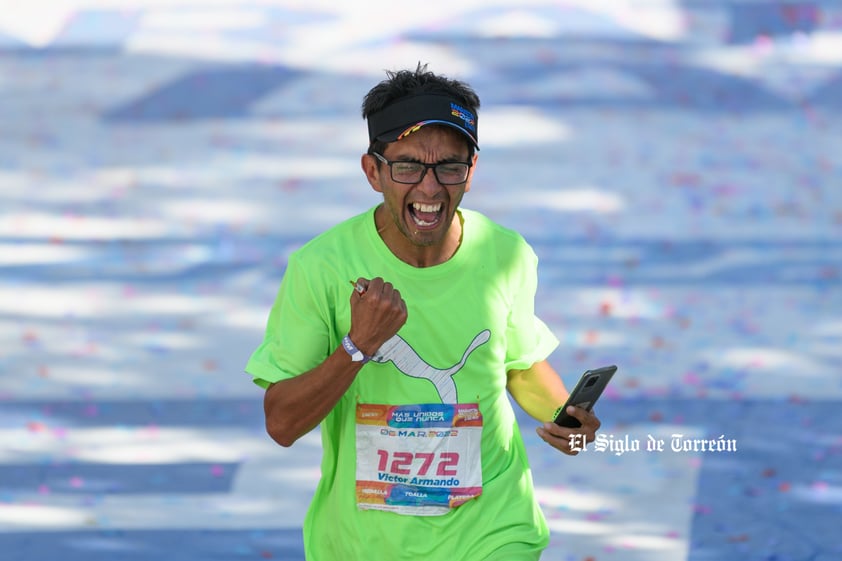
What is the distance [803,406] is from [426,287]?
2.84 m

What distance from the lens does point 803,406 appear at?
213 inches

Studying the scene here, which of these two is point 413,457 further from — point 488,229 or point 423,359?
point 488,229

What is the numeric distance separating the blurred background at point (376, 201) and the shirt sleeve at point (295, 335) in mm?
2175

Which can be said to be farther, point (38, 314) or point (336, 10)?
point (336, 10)

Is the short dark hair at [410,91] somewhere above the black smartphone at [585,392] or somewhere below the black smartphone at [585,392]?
above

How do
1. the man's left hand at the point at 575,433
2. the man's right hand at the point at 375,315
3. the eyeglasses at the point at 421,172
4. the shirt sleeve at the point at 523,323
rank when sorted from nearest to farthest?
the man's right hand at the point at 375,315 < the eyeglasses at the point at 421,172 < the man's left hand at the point at 575,433 < the shirt sleeve at the point at 523,323

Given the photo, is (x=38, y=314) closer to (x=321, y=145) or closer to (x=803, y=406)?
(x=321, y=145)

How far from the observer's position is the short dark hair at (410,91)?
290 cm

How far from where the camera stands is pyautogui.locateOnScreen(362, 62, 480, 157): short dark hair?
290cm

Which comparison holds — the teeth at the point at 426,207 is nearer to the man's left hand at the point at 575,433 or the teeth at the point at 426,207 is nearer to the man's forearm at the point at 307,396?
the man's forearm at the point at 307,396

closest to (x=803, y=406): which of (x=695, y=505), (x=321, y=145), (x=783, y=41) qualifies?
(x=695, y=505)

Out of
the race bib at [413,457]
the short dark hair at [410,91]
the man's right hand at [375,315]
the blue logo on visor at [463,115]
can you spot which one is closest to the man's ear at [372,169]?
the short dark hair at [410,91]

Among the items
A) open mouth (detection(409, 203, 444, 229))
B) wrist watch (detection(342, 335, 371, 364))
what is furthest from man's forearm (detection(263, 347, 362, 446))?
open mouth (detection(409, 203, 444, 229))

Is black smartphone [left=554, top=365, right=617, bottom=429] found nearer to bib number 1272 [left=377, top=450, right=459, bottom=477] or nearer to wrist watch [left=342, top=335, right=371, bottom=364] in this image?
bib number 1272 [left=377, top=450, right=459, bottom=477]
